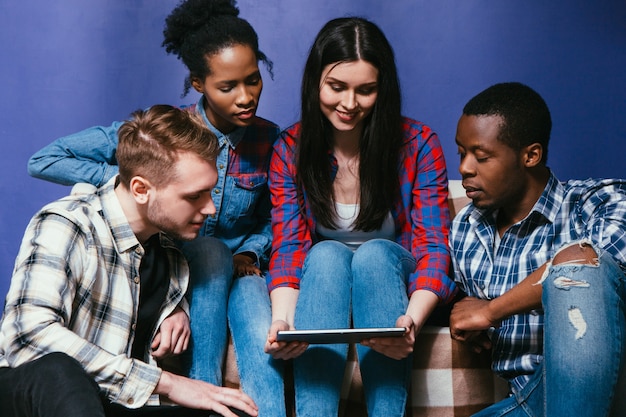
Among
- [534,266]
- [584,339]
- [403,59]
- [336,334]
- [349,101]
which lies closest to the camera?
[584,339]

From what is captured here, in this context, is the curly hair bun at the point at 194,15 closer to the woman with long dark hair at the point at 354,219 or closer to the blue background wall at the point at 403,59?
the woman with long dark hair at the point at 354,219

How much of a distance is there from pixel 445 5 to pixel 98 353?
1.92 m

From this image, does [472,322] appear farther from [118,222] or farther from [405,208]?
[118,222]

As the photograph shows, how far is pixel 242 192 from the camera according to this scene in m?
2.25

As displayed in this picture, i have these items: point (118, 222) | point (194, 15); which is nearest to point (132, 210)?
point (118, 222)

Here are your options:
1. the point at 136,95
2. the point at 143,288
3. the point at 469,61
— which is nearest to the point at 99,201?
the point at 143,288

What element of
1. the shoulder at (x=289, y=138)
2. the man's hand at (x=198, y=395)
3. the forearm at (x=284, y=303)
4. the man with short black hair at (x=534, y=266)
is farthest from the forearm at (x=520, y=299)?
the shoulder at (x=289, y=138)

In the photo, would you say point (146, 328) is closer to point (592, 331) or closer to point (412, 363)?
point (412, 363)

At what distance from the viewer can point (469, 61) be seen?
3.02 meters

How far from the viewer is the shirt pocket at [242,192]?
2.24m

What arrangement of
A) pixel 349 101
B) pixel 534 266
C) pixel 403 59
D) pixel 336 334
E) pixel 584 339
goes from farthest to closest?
pixel 403 59
pixel 349 101
pixel 534 266
pixel 336 334
pixel 584 339

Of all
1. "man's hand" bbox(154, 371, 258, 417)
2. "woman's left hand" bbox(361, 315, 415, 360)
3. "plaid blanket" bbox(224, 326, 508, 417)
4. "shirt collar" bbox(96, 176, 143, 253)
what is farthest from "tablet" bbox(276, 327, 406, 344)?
"shirt collar" bbox(96, 176, 143, 253)

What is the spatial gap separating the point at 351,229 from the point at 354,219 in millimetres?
27

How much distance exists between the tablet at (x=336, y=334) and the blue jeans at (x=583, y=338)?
11.8 inches
